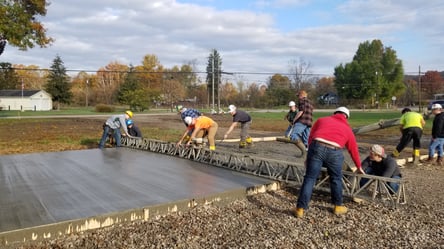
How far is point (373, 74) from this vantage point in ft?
207

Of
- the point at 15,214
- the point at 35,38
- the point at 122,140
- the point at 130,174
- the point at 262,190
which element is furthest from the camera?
the point at 35,38

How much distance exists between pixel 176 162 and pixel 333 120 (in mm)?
4460

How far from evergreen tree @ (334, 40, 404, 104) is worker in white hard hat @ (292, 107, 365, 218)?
211 feet

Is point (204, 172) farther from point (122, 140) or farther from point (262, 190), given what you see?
point (122, 140)

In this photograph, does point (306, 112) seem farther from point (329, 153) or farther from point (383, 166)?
point (329, 153)

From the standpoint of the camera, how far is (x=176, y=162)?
8.27 metres

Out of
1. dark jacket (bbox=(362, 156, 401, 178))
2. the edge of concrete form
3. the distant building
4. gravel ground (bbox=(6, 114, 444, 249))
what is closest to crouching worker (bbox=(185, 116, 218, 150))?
the edge of concrete form

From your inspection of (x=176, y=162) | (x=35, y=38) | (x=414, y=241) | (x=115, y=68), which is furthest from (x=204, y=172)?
(x=115, y=68)

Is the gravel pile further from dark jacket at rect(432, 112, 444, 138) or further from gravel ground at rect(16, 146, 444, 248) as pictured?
dark jacket at rect(432, 112, 444, 138)

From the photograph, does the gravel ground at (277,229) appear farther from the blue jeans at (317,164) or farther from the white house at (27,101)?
the white house at (27,101)

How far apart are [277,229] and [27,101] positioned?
240 ft

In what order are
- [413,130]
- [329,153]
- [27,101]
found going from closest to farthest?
[329,153]
[413,130]
[27,101]

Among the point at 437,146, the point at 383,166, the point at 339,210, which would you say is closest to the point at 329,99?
the point at 437,146

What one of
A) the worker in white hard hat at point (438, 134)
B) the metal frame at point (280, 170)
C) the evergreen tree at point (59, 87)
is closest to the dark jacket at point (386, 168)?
the metal frame at point (280, 170)
